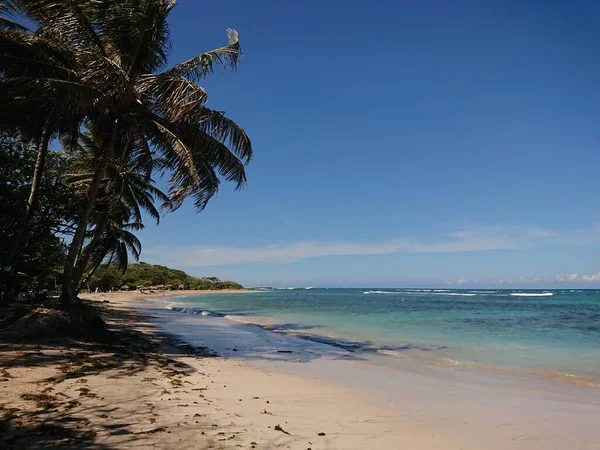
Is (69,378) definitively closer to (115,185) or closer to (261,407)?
(261,407)

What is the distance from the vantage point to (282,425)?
16.2ft

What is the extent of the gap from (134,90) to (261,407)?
7960 millimetres

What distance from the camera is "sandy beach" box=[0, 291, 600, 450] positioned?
13.9ft

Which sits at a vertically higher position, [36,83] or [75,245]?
[36,83]

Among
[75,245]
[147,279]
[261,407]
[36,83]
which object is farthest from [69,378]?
[147,279]

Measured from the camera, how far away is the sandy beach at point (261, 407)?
424 centimetres

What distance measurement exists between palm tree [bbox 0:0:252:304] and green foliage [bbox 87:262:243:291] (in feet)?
166

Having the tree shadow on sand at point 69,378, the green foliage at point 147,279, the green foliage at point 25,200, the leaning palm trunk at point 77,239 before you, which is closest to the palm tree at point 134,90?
the leaning palm trunk at point 77,239

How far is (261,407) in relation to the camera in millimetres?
5699

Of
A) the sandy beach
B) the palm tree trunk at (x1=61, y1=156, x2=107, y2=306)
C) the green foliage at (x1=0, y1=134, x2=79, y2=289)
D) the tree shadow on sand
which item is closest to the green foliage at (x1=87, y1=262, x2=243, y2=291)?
the green foliage at (x1=0, y1=134, x2=79, y2=289)

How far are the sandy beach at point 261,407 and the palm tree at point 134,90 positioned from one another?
4605 millimetres

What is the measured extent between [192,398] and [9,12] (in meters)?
10.2

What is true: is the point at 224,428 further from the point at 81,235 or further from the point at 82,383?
the point at 81,235

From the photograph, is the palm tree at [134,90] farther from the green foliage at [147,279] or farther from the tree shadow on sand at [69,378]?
the green foliage at [147,279]
